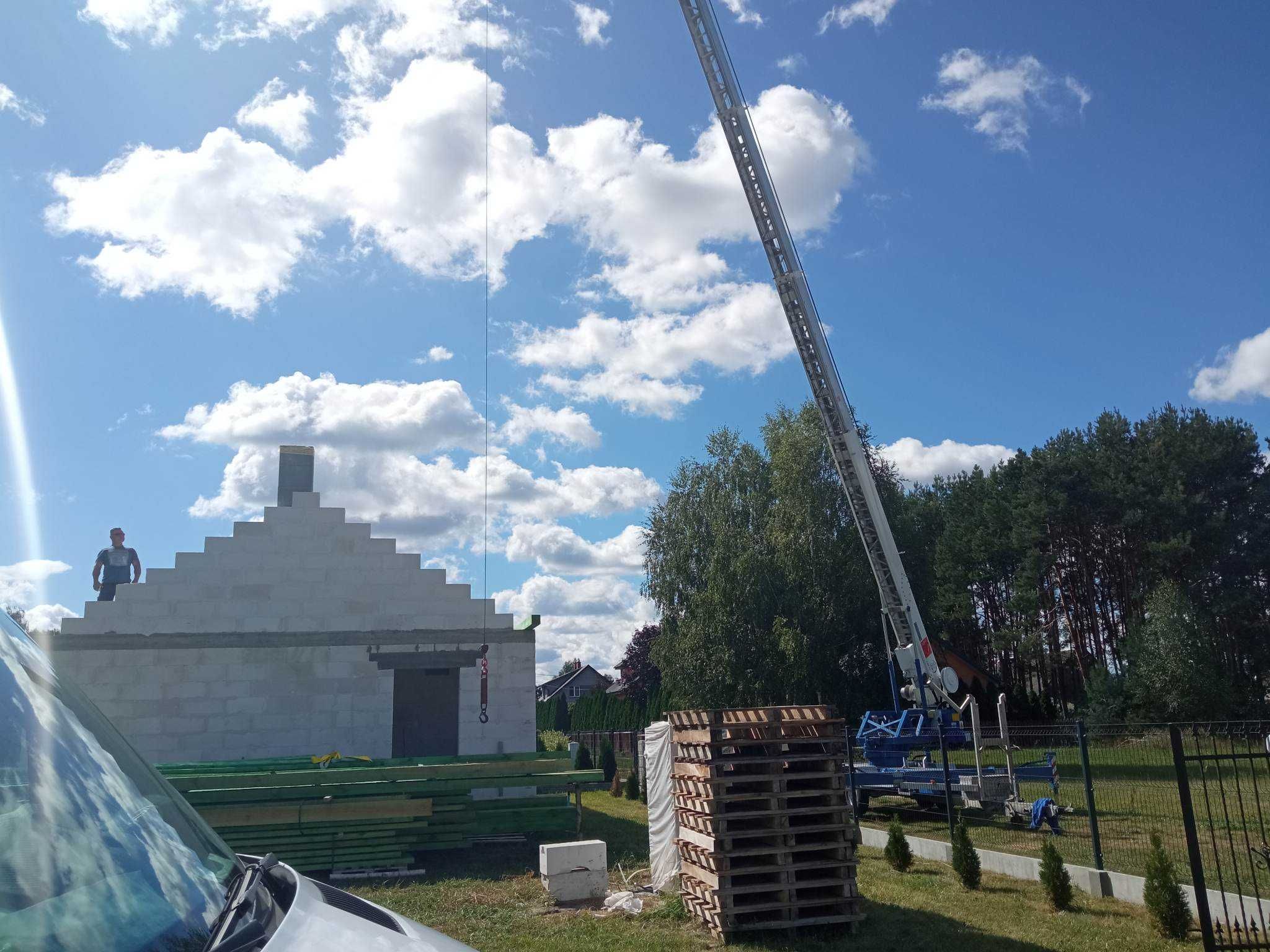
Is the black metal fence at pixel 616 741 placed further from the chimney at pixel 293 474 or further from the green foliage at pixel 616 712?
the chimney at pixel 293 474

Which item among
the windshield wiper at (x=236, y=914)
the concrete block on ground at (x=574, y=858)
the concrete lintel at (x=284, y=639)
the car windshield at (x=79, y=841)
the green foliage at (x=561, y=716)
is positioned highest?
the concrete lintel at (x=284, y=639)

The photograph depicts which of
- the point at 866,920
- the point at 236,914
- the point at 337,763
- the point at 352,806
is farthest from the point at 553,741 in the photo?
the point at 236,914

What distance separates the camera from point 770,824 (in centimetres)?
1005

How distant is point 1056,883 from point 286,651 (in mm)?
14483

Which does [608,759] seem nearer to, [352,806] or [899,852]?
[352,806]

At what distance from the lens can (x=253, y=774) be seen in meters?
13.9

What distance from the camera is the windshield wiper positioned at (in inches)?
60.1

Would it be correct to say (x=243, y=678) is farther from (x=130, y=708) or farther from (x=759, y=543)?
(x=759, y=543)

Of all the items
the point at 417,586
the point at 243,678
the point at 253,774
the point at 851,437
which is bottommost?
the point at 253,774

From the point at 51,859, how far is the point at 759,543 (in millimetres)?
36267

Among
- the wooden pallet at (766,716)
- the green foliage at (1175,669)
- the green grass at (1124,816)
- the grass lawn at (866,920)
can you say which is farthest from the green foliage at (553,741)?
the wooden pallet at (766,716)

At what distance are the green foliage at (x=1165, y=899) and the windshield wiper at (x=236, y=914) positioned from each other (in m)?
9.89

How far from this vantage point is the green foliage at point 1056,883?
1053cm

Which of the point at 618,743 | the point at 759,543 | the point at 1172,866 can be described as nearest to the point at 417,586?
the point at 1172,866
